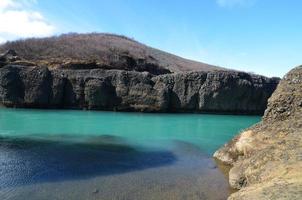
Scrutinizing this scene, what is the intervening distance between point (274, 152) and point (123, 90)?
33.3 meters

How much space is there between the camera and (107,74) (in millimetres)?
43000

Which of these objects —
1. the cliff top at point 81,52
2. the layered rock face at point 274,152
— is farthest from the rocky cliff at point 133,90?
the layered rock face at point 274,152

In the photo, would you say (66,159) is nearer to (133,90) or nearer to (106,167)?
(106,167)

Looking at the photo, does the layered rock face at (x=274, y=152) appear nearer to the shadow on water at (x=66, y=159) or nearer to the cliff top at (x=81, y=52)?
the shadow on water at (x=66, y=159)

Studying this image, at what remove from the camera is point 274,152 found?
970 centimetres

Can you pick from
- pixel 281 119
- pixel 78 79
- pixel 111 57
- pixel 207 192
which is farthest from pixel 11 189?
pixel 111 57

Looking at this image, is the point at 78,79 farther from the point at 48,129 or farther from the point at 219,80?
the point at 48,129

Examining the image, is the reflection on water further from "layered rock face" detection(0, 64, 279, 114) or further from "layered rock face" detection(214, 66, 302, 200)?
"layered rock face" detection(0, 64, 279, 114)

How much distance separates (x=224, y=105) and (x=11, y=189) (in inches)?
1384

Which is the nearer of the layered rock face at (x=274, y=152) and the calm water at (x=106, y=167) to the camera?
the layered rock face at (x=274, y=152)

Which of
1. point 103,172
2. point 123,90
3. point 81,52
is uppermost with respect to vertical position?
point 81,52

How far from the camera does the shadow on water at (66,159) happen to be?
35.4 feet

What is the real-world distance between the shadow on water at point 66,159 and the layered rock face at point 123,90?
23721 mm

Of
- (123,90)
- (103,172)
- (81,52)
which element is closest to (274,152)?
(103,172)
